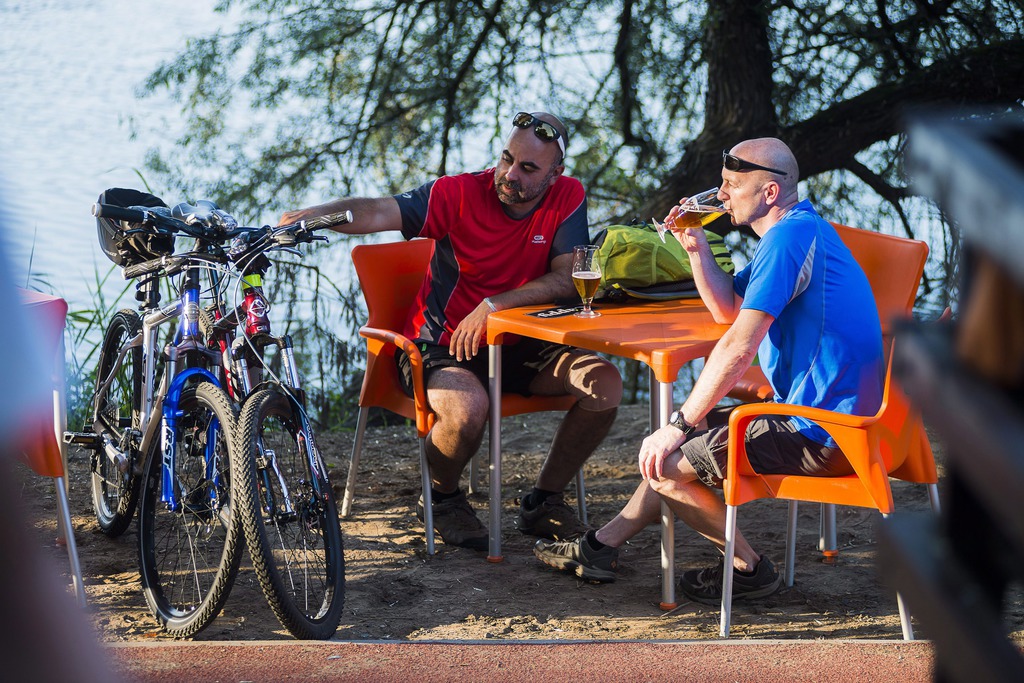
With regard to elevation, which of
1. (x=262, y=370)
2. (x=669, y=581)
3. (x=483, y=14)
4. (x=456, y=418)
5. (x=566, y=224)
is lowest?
(x=669, y=581)

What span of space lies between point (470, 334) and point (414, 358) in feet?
0.70

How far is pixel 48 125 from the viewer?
29.7ft

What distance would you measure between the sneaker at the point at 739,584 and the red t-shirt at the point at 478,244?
4.22 ft

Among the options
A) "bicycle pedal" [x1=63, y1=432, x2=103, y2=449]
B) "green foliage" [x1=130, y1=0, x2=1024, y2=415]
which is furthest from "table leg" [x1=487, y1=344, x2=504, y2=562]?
"green foliage" [x1=130, y1=0, x2=1024, y2=415]

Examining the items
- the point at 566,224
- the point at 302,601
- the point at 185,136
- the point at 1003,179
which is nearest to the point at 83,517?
the point at 302,601

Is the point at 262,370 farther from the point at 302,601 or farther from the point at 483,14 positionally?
the point at 483,14

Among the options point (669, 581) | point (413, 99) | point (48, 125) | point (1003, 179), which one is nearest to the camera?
point (1003, 179)

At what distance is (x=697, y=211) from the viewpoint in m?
3.52

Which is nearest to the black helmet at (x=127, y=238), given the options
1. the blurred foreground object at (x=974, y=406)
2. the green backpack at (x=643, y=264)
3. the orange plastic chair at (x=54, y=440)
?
the orange plastic chair at (x=54, y=440)

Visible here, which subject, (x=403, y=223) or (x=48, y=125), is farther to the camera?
(x=48, y=125)

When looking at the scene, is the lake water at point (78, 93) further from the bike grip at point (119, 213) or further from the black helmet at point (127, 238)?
the bike grip at point (119, 213)

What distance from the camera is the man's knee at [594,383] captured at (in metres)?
4.01

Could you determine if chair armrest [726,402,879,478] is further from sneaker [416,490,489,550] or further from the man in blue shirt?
sneaker [416,490,489,550]

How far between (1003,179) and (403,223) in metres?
3.51
